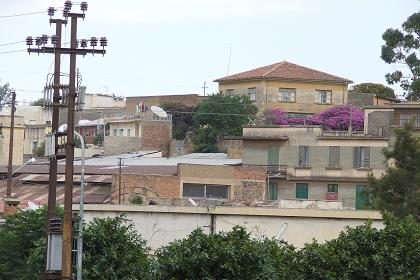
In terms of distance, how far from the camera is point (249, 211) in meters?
41.6

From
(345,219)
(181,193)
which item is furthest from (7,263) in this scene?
(181,193)

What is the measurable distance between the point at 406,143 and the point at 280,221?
5.75 meters

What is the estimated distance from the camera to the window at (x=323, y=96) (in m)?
89.8

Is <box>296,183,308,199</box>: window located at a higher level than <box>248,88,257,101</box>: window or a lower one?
lower

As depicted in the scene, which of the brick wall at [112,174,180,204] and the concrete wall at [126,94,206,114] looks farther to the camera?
the concrete wall at [126,94,206,114]

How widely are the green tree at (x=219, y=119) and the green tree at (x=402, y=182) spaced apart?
147ft

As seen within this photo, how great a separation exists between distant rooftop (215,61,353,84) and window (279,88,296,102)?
1.00 metres

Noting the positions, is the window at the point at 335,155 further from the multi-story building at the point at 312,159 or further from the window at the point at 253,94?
the window at the point at 253,94

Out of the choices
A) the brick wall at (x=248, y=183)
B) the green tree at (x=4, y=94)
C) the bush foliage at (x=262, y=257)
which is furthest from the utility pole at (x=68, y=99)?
the green tree at (x=4, y=94)

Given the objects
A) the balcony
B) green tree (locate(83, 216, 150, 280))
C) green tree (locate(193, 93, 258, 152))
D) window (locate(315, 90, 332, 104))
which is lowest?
green tree (locate(83, 216, 150, 280))

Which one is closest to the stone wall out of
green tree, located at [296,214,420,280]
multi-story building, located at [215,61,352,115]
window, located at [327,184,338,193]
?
multi-story building, located at [215,61,352,115]

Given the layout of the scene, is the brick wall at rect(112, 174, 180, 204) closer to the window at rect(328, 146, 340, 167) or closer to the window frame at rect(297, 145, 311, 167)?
the window frame at rect(297, 145, 311, 167)

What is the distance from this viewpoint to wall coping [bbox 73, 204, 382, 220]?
133 ft

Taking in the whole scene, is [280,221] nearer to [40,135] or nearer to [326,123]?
[326,123]
